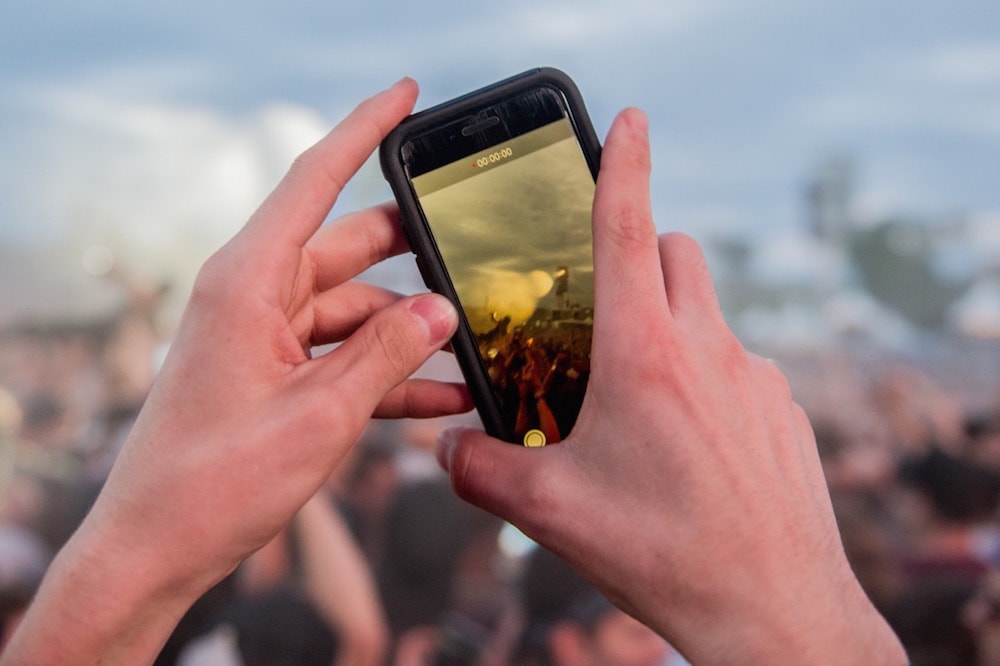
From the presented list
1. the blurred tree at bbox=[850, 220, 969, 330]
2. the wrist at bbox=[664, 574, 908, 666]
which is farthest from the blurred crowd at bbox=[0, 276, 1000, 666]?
the wrist at bbox=[664, 574, 908, 666]

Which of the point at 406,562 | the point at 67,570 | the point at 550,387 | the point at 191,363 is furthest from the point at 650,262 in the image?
the point at 406,562

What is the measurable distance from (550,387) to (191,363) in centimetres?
30

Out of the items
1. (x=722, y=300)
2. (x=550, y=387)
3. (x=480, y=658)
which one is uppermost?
(x=550, y=387)

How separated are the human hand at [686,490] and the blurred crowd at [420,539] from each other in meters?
1.23

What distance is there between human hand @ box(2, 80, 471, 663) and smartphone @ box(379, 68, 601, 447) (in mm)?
121

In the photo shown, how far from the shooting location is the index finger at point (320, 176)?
0.54 m

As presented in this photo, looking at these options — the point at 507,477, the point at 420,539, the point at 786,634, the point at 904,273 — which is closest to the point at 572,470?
the point at 507,477

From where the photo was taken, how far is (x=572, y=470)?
55 cm

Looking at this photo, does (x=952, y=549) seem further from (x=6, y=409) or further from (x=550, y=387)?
(x=6, y=409)

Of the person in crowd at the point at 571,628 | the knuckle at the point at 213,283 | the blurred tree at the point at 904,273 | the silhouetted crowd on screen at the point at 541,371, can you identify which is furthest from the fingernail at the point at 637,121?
the blurred tree at the point at 904,273

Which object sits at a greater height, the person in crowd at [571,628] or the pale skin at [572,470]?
the pale skin at [572,470]

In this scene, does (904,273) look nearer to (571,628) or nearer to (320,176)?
(571,628)

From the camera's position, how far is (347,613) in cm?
170

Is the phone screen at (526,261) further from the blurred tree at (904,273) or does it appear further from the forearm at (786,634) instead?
the blurred tree at (904,273)
